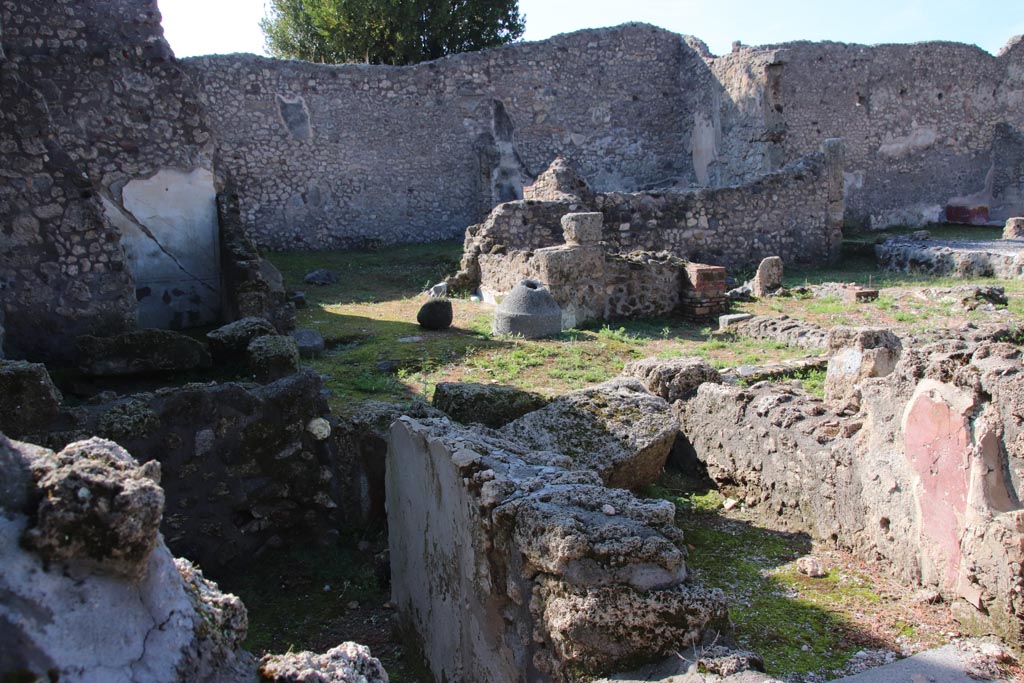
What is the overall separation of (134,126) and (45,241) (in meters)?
2.45

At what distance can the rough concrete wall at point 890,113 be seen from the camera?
64.8 ft

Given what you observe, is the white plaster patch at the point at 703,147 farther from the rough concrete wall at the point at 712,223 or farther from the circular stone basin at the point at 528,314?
the circular stone basin at the point at 528,314

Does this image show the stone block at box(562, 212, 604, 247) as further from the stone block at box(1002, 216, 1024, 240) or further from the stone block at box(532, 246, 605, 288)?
the stone block at box(1002, 216, 1024, 240)

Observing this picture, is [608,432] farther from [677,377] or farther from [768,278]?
[768,278]

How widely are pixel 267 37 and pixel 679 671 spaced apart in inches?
1131

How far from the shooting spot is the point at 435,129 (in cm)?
1948

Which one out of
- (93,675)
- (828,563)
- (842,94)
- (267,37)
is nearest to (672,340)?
(828,563)

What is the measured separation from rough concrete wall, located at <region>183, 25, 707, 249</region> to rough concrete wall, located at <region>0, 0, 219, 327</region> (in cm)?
923

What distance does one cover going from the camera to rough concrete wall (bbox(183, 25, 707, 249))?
17.9m

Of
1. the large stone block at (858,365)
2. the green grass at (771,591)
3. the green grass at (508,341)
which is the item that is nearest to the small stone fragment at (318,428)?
the green grass at (508,341)

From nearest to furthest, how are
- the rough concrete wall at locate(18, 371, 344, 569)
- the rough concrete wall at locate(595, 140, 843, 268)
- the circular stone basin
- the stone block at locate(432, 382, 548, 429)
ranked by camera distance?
the rough concrete wall at locate(18, 371, 344, 569)
the stone block at locate(432, 382, 548, 429)
the circular stone basin
the rough concrete wall at locate(595, 140, 843, 268)

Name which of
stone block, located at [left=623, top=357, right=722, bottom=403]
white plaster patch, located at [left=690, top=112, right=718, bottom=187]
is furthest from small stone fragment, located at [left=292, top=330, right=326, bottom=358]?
white plaster patch, located at [left=690, top=112, right=718, bottom=187]

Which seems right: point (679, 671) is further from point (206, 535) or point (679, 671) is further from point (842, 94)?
point (842, 94)

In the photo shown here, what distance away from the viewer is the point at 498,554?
10.1 feet
